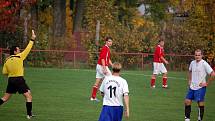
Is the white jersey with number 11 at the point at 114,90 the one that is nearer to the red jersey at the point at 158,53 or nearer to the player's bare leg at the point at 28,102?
the player's bare leg at the point at 28,102

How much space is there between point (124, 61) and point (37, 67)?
5.82 meters

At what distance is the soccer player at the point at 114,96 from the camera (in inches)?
477

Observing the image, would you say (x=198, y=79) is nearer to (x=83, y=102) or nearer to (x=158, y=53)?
(x=83, y=102)

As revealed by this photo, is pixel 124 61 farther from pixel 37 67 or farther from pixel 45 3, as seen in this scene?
pixel 45 3

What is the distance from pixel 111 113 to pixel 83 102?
7.75m

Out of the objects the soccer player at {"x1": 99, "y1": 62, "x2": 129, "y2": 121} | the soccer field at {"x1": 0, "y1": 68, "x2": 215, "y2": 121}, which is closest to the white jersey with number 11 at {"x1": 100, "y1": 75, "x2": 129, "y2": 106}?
the soccer player at {"x1": 99, "y1": 62, "x2": 129, "y2": 121}

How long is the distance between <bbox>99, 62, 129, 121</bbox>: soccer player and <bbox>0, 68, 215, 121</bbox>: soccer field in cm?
385

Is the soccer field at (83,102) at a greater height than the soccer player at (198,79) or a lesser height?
lesser

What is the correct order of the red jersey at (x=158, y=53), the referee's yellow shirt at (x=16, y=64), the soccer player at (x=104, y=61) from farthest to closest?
1. the red jersey at (x=158, y=53)
2. the soccer player at (x=104, y=61)
3. the referee's yellow shirt at (x=16, y=64)

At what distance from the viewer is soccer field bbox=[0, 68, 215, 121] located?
16.7 m

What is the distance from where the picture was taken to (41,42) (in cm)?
4062

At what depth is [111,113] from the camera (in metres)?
12.2

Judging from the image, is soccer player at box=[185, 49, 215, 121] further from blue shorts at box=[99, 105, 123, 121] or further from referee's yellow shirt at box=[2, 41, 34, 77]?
referee's yellow shirt at box=[2, 41, 34, 77]

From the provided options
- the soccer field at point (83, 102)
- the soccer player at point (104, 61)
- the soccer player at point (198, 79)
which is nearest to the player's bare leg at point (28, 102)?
the soccer field at point (83, 102)
